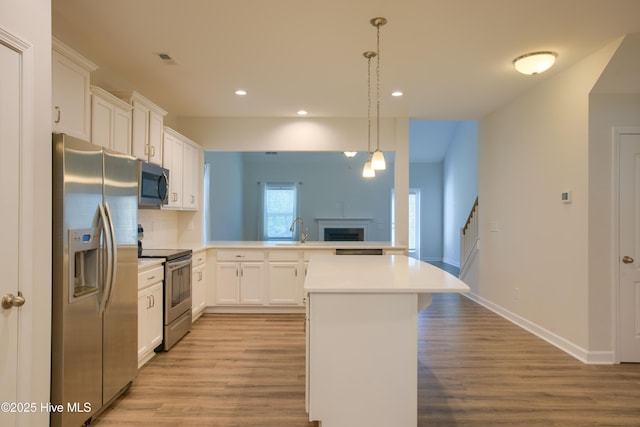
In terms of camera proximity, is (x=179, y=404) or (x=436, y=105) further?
(x=436, y=105)

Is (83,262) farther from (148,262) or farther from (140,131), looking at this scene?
(140,131)

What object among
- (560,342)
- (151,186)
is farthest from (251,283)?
(560,342)

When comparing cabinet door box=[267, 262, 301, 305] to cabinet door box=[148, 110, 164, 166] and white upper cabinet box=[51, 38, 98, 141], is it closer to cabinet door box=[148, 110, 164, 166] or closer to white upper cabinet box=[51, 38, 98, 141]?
cabinet door box=[148, 110, 164, 166]

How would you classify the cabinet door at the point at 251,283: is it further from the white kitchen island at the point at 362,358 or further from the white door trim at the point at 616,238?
the white door trim at the point at 616,238

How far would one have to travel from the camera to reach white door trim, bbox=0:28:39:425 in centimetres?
169

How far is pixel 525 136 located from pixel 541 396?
2.71 m

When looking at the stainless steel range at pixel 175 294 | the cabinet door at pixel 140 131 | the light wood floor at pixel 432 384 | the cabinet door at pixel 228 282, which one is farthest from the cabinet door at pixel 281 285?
the cabinet door at pixel 140 131

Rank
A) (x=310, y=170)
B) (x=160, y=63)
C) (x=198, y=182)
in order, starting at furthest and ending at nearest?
(x=310, y=170) < (x=198, y=182) < (x=160, y=63)

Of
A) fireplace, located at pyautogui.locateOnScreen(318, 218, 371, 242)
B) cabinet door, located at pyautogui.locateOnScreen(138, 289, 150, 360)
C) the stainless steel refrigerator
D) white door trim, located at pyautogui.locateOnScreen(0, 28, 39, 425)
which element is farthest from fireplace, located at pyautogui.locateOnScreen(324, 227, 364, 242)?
white door trim, located at pyautogui.locateOnScreen(0, 28, 39, 425)

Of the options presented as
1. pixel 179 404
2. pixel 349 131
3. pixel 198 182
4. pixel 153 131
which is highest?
pixel 349 131

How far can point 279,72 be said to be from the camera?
11.5 feet

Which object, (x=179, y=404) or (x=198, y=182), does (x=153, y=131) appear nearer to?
(x=198, y=182)

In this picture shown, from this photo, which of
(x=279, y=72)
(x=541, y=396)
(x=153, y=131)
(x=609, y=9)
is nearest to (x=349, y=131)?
(x=279, y=72)

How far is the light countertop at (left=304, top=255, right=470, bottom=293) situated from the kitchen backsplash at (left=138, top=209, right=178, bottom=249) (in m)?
2.14
